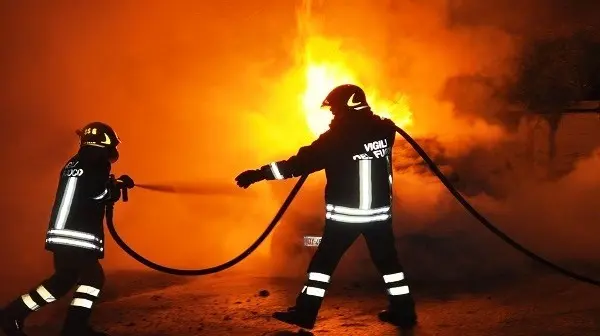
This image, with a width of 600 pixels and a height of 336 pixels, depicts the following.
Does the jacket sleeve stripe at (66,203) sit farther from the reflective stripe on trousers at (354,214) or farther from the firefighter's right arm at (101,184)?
the reflective stripe on trousers at (354,214)

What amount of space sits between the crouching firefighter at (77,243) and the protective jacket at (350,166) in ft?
3.98

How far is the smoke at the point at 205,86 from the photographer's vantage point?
8000 mm

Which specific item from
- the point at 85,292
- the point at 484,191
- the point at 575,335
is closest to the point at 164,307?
the point at 85,292

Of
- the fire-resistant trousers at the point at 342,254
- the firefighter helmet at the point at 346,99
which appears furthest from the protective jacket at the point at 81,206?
the firefighter helmet at the point at 346,99

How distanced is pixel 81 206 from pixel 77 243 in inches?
10.5

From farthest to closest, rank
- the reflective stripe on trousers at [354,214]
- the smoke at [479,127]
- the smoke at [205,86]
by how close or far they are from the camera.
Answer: the smoke at [205,86], the smoke at [479,127], the reflective stripe on trousers at [354,214]

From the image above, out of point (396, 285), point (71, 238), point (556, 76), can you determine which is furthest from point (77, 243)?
point (556, 76)

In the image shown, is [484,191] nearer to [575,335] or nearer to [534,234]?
[534,234]

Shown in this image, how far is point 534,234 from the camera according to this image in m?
6.89

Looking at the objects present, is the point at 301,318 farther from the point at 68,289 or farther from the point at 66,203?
the point at 66,203

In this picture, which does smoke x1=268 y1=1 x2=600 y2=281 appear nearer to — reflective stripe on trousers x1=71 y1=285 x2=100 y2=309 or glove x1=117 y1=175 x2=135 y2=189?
glove x1=117 y1=175 x2=135 y2=189

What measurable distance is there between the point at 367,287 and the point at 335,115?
1826 mm

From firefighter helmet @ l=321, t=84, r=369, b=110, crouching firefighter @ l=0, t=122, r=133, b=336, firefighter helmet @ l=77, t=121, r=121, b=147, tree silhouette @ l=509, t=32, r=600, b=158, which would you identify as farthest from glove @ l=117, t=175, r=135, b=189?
tree silhouette @ l=509, t=32, r=600, b=158

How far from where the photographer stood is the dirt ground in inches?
182
